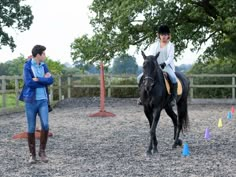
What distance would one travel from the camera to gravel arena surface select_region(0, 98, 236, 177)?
264 inches

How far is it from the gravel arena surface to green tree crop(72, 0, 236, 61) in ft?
24.7

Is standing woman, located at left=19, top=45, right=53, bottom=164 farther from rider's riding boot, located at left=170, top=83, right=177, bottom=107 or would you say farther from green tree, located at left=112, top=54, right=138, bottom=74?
green tree, located at left=112, top=54, right=138, bottom=74

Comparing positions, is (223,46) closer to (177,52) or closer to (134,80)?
(177,52)

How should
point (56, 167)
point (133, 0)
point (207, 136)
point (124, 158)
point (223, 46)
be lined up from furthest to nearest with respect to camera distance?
1. point (223, 46)
2. point (133, 0)
3. point (207, 136)
4. point (124, 158)
5. point (56, 167)

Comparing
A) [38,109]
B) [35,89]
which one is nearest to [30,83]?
[35,89]

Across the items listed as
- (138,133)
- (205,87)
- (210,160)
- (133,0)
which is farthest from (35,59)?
(205,87)

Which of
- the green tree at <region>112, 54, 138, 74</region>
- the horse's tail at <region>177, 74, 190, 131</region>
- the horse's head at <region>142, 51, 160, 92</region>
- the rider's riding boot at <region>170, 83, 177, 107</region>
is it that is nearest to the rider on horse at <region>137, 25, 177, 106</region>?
the rider's riding boot at <region>170, 83, 177, 107</region>

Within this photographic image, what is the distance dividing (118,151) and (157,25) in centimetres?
1330

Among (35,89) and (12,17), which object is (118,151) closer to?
(35,89)

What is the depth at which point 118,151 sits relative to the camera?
850 centimetres

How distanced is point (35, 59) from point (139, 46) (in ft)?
52.0

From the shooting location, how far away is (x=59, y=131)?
11.6 metres

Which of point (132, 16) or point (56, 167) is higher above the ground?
point (132, 16)

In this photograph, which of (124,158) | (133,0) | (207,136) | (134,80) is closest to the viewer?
(124,158)
